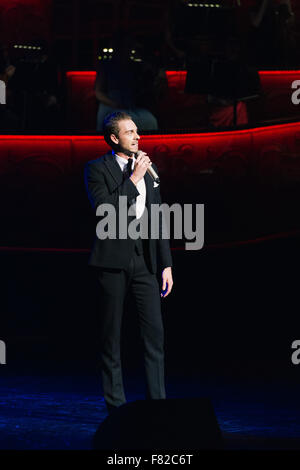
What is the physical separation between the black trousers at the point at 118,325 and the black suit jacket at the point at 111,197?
5 centimetres

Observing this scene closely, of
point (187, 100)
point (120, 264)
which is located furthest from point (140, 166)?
point (187, 100)

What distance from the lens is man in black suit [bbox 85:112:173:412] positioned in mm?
3826

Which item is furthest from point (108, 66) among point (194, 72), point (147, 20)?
point (147, 20)

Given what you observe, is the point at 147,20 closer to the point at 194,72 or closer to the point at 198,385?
the point at 194,72

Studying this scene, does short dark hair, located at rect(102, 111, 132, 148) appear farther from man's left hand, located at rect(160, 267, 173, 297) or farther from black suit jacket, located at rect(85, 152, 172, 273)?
man's left hand, located at rect(160, 267, 173, 297)

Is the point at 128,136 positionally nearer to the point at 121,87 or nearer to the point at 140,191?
the point at 140,191

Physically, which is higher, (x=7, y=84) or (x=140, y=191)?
(x=7, y=84)

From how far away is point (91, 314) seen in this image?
6246 millimetres

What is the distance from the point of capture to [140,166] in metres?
3.66

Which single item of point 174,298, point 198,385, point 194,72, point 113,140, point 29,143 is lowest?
point 198,385

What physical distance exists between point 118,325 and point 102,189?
65 cm

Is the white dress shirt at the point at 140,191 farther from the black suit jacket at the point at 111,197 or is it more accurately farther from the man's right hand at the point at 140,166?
the man's right hand at the point at 140,166
